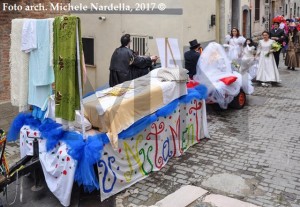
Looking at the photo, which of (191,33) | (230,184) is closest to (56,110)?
(230,184)

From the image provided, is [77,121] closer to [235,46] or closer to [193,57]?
[193,57]

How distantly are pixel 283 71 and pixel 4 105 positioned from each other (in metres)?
10.5

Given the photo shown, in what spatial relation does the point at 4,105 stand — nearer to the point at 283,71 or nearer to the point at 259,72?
the point at 259,72

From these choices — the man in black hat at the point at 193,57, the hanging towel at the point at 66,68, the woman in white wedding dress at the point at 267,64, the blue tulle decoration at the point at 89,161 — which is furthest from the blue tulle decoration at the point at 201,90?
the woman in white wedding dress at the point at 267,64

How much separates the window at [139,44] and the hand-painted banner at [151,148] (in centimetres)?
555

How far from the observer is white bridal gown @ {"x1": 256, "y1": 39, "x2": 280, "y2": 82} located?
11414 millimetres

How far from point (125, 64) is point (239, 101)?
323cm

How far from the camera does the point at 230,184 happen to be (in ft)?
16.8

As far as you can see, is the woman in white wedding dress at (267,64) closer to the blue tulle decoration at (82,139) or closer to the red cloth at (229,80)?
the red cloth at (229,80)

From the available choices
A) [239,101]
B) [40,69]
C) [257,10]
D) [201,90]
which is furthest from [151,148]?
[257,10]

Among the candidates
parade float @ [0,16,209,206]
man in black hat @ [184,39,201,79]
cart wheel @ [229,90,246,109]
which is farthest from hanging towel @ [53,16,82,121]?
cart wheel @ [229,90,246,109]

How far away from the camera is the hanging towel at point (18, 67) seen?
5113mm

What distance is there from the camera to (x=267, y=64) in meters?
11.4

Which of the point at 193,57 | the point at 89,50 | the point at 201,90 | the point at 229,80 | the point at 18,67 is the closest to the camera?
the point at 18,67
